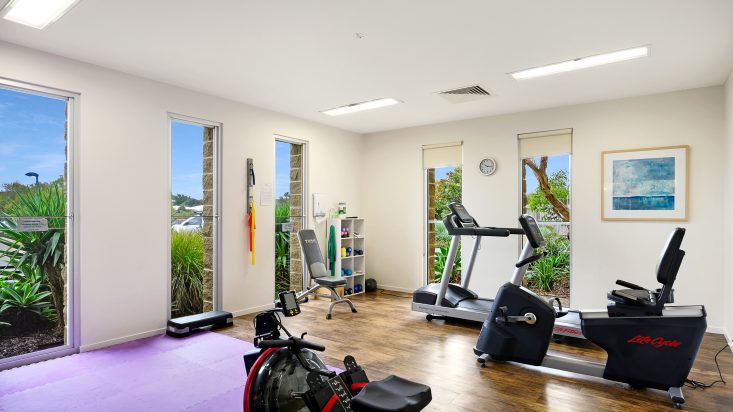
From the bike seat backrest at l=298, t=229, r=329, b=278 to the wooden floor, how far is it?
58 centimetres

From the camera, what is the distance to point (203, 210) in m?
4.80

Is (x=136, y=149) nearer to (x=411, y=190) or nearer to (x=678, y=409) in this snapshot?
(x=411, y=190)

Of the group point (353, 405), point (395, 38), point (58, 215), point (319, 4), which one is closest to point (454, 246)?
point (395, 38)

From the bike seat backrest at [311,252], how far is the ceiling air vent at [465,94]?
2463mm

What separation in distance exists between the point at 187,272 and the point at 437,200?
3742 millimetres

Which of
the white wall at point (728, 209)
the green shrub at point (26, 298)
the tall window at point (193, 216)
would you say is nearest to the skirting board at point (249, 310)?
the tall window at point (193, 216)

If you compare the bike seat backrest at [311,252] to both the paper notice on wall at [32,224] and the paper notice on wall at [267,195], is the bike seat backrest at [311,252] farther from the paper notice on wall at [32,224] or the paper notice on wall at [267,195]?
the paper notice on wall at [32,224]

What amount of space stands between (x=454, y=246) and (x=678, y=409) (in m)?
2.35

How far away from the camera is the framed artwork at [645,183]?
14.7ft

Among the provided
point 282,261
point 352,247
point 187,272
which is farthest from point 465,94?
point 187,272

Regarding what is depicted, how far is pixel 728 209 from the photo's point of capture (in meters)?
4.08

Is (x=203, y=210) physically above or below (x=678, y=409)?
above

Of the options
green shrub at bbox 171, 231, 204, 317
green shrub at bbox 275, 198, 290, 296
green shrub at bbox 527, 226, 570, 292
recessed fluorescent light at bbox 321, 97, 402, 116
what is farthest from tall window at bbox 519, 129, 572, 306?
green shrub at bbox 171, 231, 204, 317

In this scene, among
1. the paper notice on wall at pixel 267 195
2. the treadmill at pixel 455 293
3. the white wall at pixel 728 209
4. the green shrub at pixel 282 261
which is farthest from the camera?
the green shrub at pixel 282 261
